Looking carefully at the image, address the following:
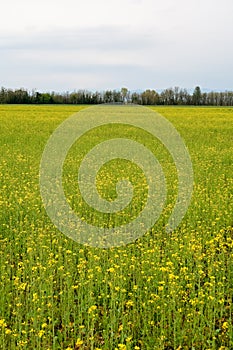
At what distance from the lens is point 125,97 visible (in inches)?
3209

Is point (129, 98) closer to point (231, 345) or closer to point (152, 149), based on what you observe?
point (152, 149)

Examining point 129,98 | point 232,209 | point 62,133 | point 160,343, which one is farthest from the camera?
point 129,98

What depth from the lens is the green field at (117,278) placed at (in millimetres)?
5523

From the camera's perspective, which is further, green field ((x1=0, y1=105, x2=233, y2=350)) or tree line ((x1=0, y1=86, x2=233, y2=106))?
tree line ((x1=0, y1=86, x2=233, y2=106))

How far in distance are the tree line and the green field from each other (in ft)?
216

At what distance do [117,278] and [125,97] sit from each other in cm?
7611

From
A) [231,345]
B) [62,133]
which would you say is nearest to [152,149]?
[62,133]

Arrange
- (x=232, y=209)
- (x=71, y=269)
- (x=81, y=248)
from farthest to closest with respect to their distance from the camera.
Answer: (x=232, y=209) → (x=81, y=248) → (x=71, y=269)

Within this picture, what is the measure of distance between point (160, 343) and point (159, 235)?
12.9ft

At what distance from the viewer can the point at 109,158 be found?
17.7 meters

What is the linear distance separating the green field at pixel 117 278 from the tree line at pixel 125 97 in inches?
2587

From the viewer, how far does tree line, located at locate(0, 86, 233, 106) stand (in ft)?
258

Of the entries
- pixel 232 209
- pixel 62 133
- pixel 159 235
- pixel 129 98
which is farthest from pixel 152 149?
pixel 129 98

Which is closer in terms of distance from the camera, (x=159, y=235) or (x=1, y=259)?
(x=1, y=259)
